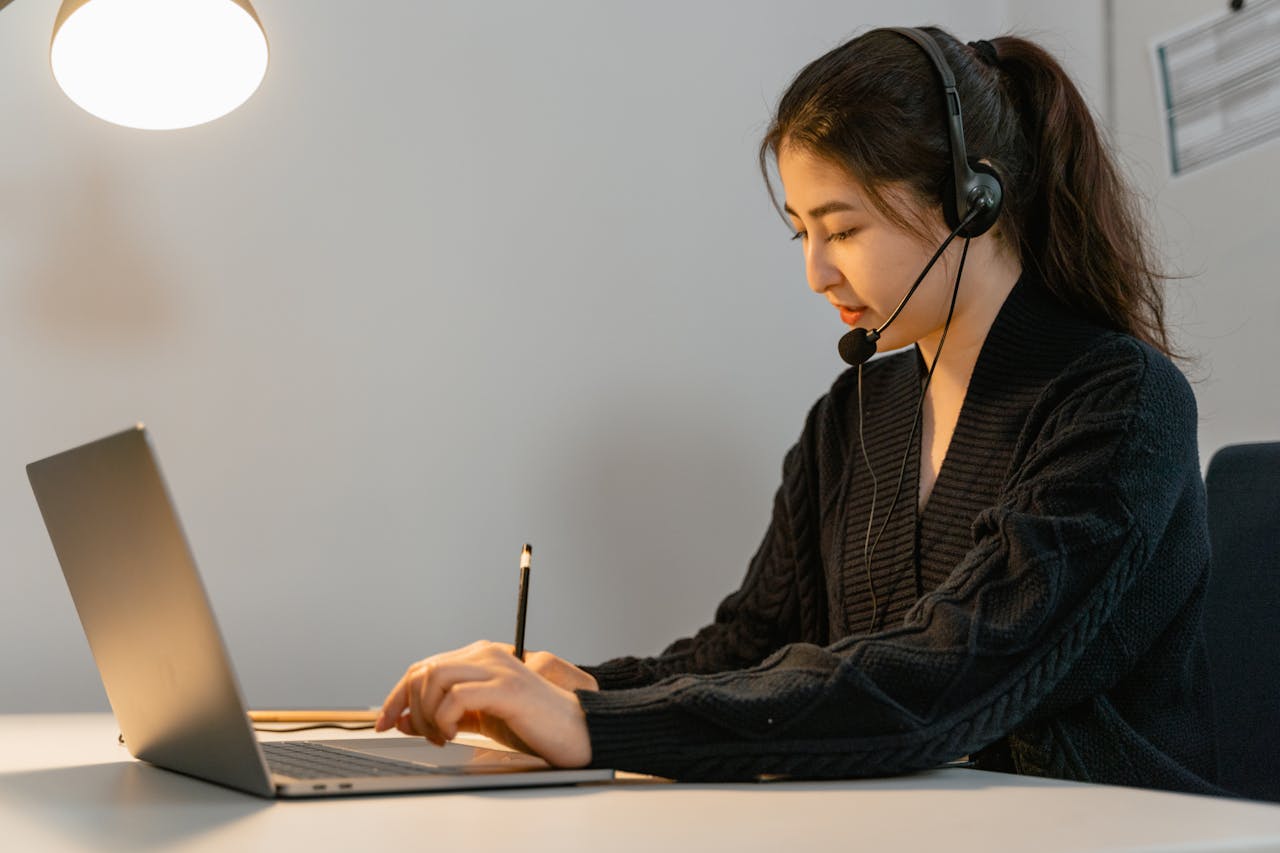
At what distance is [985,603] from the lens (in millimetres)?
813

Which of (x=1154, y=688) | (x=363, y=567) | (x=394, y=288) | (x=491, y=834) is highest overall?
(x=394, y=288)

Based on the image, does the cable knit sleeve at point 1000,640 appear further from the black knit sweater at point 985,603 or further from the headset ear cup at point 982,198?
the headset ear cup at point 982,198

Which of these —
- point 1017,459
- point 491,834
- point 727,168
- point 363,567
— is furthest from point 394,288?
point 491,834

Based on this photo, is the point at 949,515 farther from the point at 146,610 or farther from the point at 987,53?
the point at 146,610

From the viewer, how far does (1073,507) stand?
0.88m

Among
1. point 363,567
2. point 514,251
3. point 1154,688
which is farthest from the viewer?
point 514,251

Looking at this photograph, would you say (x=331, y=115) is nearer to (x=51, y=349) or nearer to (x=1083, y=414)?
(x=51, y=349)

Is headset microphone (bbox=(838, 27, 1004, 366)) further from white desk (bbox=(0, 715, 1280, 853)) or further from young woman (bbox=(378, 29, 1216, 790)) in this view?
white desk (bbox=(0, 715, 1280, 853))

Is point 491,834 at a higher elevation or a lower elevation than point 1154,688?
higher

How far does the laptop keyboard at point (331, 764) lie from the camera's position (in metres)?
0.67

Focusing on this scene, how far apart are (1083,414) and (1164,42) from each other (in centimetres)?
94

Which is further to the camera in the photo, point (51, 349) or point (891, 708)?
point (51, 349)

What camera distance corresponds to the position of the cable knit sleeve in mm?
719

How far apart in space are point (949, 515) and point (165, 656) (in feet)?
2.34
